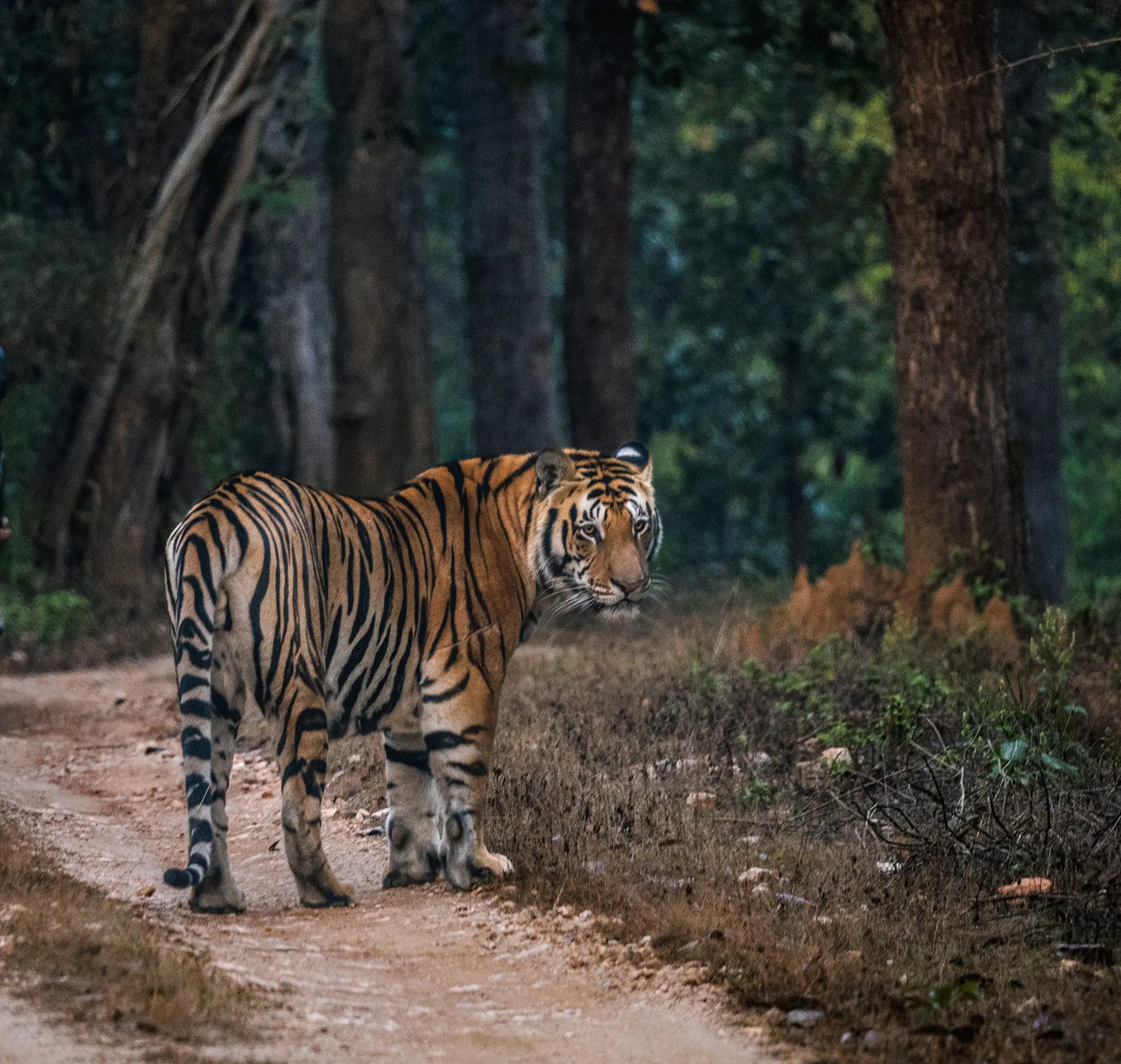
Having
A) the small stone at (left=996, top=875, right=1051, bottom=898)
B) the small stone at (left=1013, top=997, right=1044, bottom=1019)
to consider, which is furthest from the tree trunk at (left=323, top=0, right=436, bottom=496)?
the small stone at (left=1013, top=997, right=1044, bottom=1019)

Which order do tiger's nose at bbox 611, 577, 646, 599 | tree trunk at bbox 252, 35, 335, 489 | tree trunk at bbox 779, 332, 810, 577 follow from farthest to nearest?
tree trunk at bbox 779, 332, 810, 577 < tree trunk at bbox 252, 35, 335, 489 < tiger's nose at bbox 611, 577, 646, 599

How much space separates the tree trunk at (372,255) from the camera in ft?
54.1

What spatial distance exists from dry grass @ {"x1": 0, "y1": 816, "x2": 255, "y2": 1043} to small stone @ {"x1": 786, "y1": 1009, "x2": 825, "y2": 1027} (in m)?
1.52

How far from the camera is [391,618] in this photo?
6.89 m

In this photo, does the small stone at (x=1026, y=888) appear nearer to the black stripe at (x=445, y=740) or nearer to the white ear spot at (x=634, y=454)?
the black stripe at (x=445, y=740)

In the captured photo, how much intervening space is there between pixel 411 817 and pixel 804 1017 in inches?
88.8

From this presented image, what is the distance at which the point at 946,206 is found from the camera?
1122 centimetres

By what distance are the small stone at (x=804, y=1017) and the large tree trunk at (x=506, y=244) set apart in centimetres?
1261

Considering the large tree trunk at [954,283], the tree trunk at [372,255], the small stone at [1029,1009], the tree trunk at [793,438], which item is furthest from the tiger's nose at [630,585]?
the tree trunk at [793,438]

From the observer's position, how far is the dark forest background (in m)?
15.4

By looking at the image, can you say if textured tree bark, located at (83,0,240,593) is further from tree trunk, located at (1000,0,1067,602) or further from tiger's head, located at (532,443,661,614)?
tiger's head, located at (532,443,661,614)

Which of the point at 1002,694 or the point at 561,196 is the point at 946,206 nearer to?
the point at 1002,694

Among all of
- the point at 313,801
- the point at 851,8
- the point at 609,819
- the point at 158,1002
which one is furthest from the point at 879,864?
the point at 851,8

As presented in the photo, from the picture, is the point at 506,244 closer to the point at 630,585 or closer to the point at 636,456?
the point at 636,456
